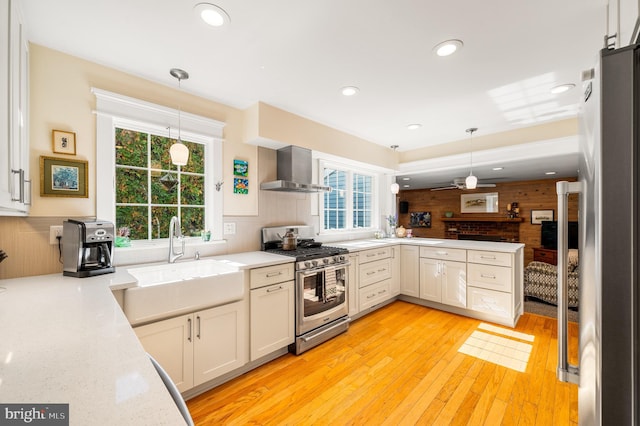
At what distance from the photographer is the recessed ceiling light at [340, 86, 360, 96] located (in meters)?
2.46

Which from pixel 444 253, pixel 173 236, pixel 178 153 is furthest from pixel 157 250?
pixel 444 253

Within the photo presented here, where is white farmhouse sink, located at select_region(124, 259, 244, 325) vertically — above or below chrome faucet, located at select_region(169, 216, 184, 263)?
below

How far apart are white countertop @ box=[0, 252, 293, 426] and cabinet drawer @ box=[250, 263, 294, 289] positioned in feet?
3.58

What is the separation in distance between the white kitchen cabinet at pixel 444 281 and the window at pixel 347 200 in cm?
126

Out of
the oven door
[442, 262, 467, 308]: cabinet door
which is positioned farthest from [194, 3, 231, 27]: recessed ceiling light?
[442, 262, 467, 308]: cabinet door

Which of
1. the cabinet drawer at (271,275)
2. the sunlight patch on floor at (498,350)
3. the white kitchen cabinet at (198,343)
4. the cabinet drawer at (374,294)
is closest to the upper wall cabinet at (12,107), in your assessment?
the white kitchen cabinet at (198,343)

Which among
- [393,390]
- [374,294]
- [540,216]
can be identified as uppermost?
[540,216]

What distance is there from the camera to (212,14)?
1536 mm

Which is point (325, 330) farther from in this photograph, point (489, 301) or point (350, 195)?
point (350, 195)

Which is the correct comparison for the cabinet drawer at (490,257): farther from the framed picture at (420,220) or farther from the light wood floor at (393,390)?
the framed picture at (420,220)

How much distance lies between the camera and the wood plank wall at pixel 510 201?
23.4 feet

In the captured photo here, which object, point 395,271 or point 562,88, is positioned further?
point 395,271

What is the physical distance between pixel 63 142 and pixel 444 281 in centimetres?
416

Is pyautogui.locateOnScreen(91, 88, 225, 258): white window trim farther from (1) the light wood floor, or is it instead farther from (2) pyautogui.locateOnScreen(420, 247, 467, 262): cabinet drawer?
(2) pyautogui.locateOnScreen(420, 247, 467, 262): cabinet drawer
